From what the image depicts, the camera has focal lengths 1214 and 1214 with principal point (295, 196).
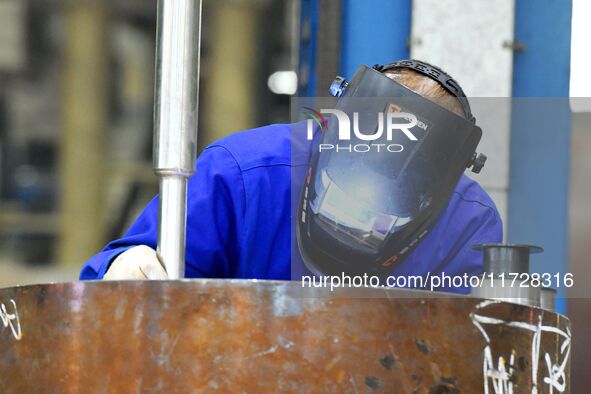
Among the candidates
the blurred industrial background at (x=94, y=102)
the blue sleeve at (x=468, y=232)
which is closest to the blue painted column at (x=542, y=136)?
the blue sleeve at (x=468, y=232)

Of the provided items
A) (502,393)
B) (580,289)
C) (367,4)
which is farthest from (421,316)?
(367,4)

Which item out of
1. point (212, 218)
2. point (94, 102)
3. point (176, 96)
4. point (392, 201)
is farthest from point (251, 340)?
point (94, 102)

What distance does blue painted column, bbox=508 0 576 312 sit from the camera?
68.6 inches

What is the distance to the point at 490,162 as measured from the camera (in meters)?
1.92

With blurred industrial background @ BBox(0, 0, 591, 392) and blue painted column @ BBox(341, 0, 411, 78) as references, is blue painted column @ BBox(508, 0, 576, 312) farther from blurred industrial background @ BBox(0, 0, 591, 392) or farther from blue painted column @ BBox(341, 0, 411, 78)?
blurred industrial background @ BBox(0, 0, 591, 392)

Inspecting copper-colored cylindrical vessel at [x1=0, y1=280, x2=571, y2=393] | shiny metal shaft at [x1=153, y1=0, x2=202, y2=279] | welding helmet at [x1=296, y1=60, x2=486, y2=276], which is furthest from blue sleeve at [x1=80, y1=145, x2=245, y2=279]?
copper-colored cylindrical vessel at [x1=0, y1=280, x2=571, y2=393]

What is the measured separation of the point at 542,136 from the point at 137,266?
0.88 meters

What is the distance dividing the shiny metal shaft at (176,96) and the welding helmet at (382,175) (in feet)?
1.19

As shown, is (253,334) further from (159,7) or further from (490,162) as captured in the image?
(490,162)

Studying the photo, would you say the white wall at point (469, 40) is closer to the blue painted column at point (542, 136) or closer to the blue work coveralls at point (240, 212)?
the blue painted column at point (542, 136)

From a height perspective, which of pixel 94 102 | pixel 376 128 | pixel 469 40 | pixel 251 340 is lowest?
pixel 251 340

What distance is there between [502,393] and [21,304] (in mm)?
486

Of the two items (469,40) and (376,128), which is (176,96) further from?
(469,40)

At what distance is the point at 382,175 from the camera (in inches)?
66.7
